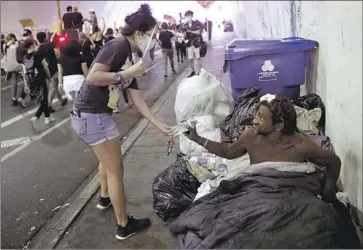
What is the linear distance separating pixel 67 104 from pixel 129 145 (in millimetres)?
4302

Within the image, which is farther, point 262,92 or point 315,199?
point 262,92

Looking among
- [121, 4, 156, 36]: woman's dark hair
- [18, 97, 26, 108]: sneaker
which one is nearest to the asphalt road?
[18, 97, 26, 108]: sneaker

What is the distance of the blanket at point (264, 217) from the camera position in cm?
243

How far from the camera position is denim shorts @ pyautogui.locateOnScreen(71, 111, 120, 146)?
3.40 m

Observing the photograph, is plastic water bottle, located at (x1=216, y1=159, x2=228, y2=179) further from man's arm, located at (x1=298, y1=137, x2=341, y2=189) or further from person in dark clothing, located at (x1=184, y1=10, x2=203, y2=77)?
person in dark clothing, located at (x1=184, y1=10, x2=203, y2=77)

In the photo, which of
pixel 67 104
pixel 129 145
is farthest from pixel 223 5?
pixel 129 145

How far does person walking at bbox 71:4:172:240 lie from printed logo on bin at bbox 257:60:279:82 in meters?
1.55

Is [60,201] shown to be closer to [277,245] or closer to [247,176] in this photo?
[247,176]

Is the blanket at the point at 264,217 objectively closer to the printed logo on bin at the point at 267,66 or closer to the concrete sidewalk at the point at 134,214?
the concrete sidewalk at the point at 134,214

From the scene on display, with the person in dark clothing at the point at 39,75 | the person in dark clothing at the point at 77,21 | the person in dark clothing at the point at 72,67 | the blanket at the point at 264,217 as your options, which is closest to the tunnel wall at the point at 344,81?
the blanket at the point at 264,217

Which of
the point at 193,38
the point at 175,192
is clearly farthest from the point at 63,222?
the point at 193,38

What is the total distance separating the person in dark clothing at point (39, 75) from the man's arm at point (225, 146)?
18.3ft

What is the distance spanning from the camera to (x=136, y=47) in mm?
3391

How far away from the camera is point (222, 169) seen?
3.75 meters
